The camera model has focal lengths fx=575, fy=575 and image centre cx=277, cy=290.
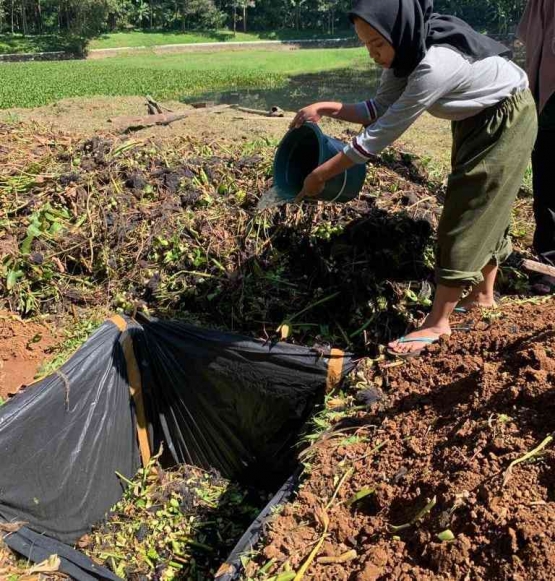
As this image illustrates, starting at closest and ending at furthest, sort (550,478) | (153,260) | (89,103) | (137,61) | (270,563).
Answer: (550,478), (270,563), (153,260), (89,103), (137,61)

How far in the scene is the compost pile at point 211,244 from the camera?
2.88 meters

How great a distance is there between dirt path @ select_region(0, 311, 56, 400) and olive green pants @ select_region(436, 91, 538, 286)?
2022 millimetres

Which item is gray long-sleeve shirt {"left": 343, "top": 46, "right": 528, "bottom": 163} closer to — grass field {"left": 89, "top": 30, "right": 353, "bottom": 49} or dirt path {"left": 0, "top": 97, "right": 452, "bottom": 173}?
dirt path {"left": 0, "top": 97, "right": 452, "bottom": 173}

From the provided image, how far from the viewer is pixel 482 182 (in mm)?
2182

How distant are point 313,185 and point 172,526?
1767mm

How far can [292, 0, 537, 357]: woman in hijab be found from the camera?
6.28 feet

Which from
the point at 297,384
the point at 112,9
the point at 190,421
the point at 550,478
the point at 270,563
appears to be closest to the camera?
the point at 550,478

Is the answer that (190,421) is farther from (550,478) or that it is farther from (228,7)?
(228,7)

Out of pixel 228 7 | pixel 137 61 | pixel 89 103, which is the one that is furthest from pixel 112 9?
pixel 89 103

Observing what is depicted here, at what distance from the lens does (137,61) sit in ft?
86.5

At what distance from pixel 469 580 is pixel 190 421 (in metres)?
1.89

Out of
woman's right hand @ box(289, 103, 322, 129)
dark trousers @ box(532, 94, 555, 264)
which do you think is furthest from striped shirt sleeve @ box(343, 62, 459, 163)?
dark trousers @ box(532, 94, 555, 264)

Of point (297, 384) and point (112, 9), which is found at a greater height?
point (112, 9)

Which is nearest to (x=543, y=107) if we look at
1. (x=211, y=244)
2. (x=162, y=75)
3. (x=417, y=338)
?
(x=417, y=338)
